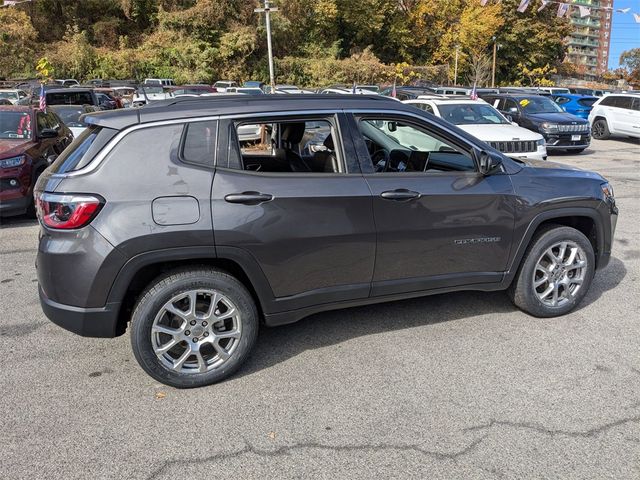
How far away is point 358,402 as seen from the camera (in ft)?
10.5

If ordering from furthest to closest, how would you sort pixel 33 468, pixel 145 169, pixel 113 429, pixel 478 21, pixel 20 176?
pixel 478 21 < pixel 20 176 < pixel 145 169 < pixel 113 429 < pixel 33 468

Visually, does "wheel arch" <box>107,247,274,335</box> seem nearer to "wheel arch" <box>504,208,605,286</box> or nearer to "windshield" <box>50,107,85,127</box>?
"wheel arch" <box>504,208,605,286</box>

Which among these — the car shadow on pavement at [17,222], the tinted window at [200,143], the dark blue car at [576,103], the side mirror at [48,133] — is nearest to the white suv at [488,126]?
the side mirror at [48,133]

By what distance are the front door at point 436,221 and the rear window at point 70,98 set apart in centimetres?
1505

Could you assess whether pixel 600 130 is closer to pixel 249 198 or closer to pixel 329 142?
pixel 329 142

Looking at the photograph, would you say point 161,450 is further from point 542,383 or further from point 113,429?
point 542,383

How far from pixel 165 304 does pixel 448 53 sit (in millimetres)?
55409

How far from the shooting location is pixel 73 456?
2730 millimetres

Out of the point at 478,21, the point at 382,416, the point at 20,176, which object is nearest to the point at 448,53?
the point at 478,21

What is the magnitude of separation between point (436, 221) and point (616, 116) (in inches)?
684

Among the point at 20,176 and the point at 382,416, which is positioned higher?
the point at 20,176

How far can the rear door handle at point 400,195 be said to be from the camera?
3.59 m

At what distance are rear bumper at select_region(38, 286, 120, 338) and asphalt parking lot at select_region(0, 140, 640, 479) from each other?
41cm

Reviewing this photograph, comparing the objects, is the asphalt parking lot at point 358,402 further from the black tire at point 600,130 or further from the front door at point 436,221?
the black tire at point 600,130
